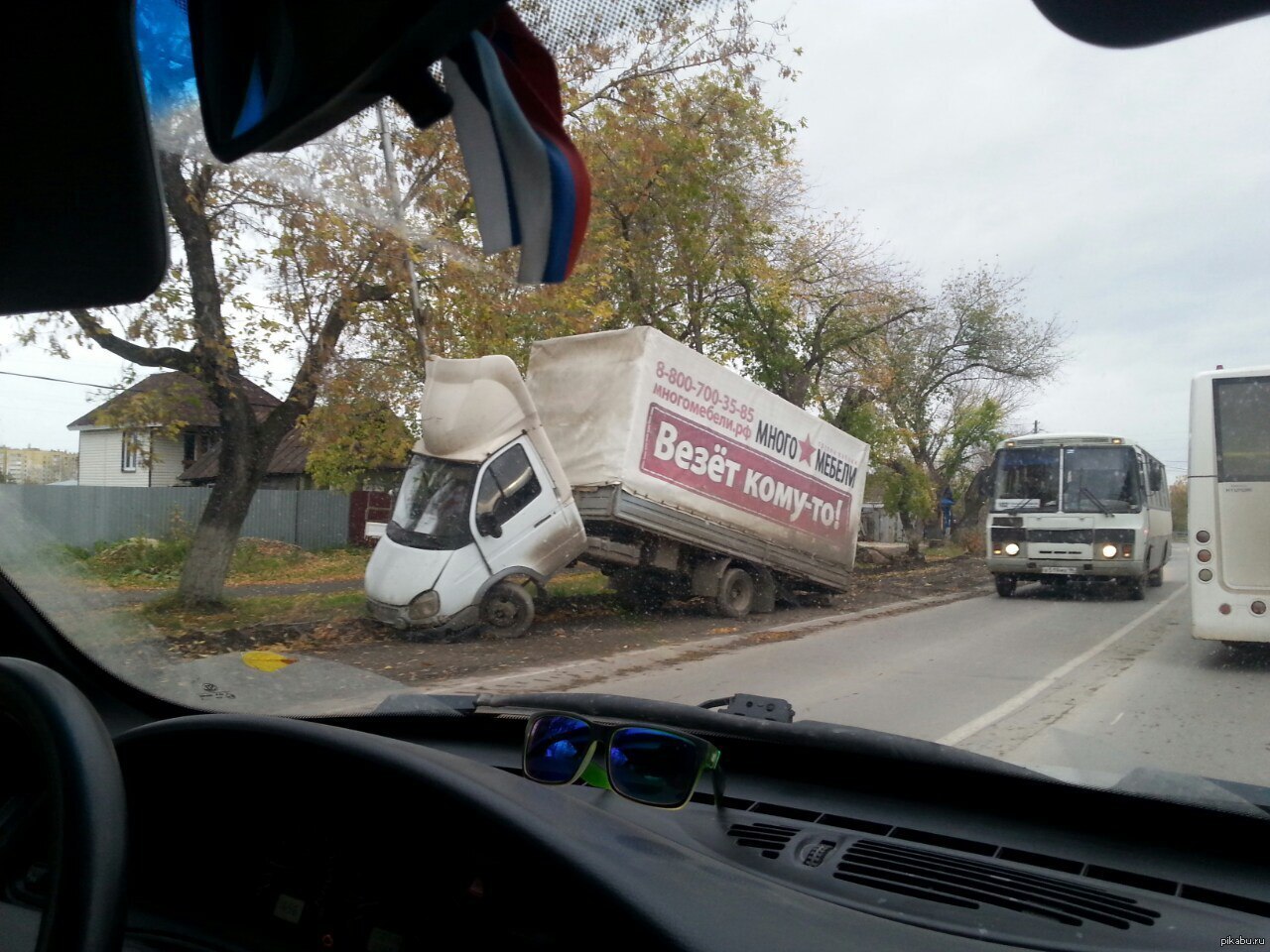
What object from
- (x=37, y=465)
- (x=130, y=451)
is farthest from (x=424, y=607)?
(x=37, y=465)

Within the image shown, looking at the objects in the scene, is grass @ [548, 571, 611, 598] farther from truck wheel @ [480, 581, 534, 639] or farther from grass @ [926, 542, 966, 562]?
grass @ [926, 542, 966, 562]

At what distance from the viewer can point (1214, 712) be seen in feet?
14.7

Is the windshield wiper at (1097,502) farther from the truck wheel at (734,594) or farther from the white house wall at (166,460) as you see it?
the white house wall at (166,460)

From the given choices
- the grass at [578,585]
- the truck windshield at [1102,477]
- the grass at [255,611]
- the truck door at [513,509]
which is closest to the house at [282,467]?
the grass at [255,611]

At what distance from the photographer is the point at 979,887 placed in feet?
7.02

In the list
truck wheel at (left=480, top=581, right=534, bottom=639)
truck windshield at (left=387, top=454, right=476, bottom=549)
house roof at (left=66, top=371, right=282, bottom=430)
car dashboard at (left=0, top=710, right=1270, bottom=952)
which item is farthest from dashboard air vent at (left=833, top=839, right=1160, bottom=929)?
truck windshield at (left=387, top=454, right=476, bottom=549)

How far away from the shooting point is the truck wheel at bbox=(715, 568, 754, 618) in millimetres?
11311

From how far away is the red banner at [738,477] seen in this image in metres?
12.3

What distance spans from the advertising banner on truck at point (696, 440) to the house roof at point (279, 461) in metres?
1.95

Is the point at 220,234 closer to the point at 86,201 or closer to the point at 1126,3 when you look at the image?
the point at 86,201

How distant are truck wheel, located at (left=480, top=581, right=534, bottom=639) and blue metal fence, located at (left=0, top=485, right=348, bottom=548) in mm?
1359

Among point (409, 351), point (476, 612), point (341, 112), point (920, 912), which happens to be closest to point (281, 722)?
point (920, 912)

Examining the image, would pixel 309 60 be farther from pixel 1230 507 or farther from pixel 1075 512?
pixel 1075 512

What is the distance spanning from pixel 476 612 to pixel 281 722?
6.30 metres
